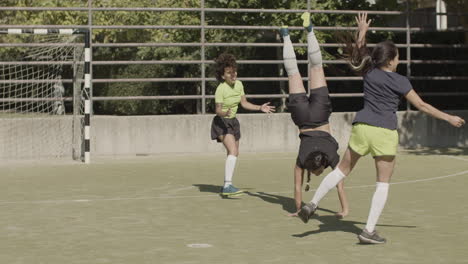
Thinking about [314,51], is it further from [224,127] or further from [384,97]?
[224,127]

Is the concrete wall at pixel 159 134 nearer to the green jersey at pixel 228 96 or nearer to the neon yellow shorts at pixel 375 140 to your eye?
the green jersey at pixel 228 96

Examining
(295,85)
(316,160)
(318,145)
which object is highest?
(295,85)

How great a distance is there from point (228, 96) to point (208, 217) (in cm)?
214

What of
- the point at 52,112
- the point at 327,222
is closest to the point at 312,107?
the point at 327,222

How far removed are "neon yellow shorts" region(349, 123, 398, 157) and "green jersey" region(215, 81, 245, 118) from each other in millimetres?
3453

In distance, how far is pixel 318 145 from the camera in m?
9.95

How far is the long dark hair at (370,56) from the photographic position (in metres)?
8.80

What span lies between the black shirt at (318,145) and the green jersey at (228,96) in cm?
213

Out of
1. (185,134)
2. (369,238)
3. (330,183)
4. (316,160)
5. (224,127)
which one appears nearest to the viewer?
(369,238)

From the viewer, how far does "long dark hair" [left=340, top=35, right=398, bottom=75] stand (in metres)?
8.80

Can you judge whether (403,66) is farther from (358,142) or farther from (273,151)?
(358,142)

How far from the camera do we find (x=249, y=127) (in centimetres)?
1819

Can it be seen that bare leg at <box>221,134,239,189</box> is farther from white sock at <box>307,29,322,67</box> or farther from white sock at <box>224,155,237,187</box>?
white sock at <box>307,29,322,67</box>

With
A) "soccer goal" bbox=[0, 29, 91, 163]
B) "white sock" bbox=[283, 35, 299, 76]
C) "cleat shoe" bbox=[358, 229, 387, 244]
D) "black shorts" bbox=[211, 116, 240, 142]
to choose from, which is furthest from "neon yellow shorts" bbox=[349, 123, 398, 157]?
"soccer goal" bbox=[0, 29, 91, 163]
